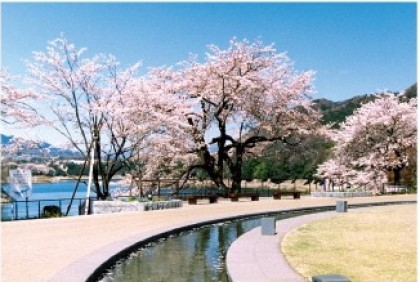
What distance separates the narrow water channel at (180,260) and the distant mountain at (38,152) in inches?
617

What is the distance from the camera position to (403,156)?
1912 inches

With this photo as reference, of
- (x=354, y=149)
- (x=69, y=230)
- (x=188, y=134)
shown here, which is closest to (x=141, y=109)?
(x=188, y=134)

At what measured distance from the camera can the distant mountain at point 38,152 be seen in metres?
32.2

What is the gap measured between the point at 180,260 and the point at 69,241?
3.85 m

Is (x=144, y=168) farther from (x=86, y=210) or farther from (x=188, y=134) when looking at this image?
(x=86, y=210)

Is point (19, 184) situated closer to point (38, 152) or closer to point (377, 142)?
point (38, 152)

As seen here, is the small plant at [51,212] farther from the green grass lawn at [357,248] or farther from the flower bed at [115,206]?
the green grass lawn at [357,248]

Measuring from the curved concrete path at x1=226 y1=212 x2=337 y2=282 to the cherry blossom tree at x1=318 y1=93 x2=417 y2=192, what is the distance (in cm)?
3344

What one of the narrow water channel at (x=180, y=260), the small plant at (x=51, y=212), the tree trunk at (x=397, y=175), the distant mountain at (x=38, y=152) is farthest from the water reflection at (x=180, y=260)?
the tree trunk at (x=397, y=175)

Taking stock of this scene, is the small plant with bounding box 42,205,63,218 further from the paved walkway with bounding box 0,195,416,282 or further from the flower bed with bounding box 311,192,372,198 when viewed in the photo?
the flower bed with bounding box 311,192,372,198

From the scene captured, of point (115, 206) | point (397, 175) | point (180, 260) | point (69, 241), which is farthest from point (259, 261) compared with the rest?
point (397, 175)

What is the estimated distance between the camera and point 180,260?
1418 cm

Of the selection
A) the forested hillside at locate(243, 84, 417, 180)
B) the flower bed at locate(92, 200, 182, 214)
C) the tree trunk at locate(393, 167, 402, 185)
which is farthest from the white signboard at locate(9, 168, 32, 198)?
the tree trunk at locate(393, 167, 402, 185)

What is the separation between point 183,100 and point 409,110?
71.6 feet
